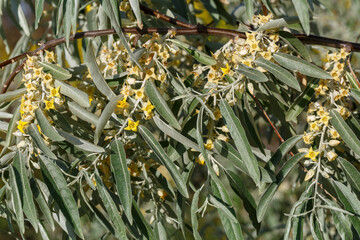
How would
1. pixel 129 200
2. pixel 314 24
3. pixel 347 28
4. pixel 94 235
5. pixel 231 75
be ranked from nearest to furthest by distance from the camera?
pixel 129 200
pixel 231 75
pixel 314 24
pixel 94 235
pixel 347 28

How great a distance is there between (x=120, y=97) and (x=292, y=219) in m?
0.38

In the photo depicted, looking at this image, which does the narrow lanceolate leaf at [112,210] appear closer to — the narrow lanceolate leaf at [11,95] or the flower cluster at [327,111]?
the narrow lanceolate leaf at [11,95]

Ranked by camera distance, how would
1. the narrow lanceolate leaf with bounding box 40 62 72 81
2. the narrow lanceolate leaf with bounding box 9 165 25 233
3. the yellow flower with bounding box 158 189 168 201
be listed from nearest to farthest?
the narrow lanceolate leaf with bounding box 9 165 25 233
the narrow lanceolate leaf with bounding box 40 62 72 81
the yellow flower with bounding box 158 189 168 201

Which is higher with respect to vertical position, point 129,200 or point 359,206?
point 129,200

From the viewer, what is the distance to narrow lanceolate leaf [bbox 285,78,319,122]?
95 cm

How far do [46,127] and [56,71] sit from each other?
0.13 m

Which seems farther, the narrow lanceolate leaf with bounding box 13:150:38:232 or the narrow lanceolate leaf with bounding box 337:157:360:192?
the narrow lanceolate leaf with bounding box 337:157:360:192

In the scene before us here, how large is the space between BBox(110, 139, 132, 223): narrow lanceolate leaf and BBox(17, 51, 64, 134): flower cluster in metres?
0.14

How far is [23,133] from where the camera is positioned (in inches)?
33.2

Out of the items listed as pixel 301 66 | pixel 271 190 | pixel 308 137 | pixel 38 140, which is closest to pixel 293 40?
pixel 301 66

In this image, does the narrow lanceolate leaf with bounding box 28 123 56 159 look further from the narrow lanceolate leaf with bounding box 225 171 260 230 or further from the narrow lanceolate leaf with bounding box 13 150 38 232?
the narrow lanceolate leaf with bounding box 225 171 260 230

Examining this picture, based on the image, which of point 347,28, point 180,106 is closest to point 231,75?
point 180,106

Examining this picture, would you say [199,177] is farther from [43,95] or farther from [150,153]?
[43,95]

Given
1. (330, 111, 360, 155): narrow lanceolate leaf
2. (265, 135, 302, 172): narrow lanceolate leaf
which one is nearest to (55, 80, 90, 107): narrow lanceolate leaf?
(265, 135, 302, 172): narrow lanceolate leaf
